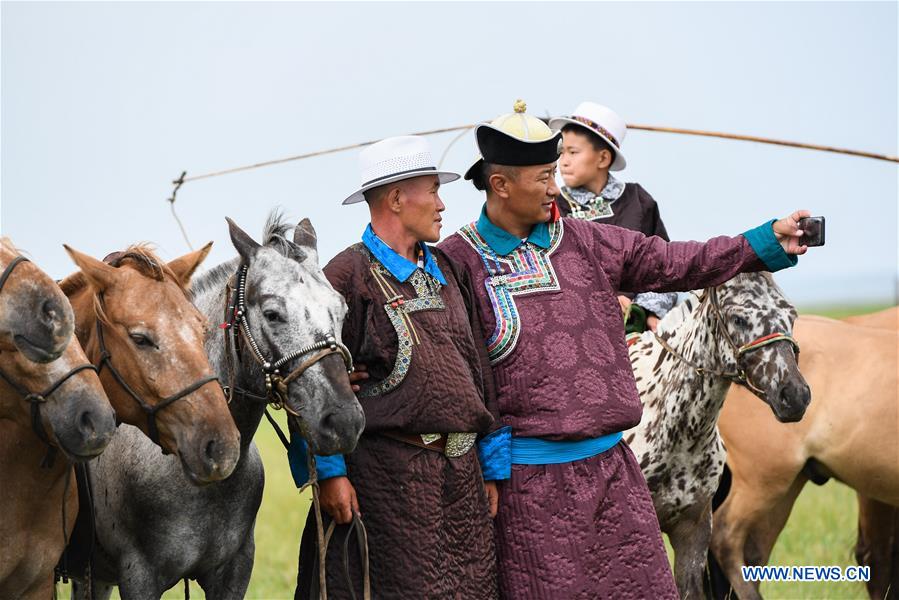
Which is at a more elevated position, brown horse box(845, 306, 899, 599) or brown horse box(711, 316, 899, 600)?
brown horse box(711, 316, 899, 600)

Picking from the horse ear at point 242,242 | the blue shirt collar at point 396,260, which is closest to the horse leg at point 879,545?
the blue shirt collar at point 396,260

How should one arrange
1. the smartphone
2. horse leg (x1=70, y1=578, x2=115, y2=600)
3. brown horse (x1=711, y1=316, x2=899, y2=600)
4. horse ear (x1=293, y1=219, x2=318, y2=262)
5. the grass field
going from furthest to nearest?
the grass field < brown horse (x1=711, y1=316, x2=899, y2=600) < horse leg (x1=70, y1=578, x2=115, y2=600) < the smartphone < horse ear (x1=293, y1=219, x2=318, y2=262)

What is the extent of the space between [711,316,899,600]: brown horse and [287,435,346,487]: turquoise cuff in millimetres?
3765

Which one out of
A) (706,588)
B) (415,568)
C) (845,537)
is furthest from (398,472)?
(845,537)

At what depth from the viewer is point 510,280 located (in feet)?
16.0

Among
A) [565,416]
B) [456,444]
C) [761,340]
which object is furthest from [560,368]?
[761,340]

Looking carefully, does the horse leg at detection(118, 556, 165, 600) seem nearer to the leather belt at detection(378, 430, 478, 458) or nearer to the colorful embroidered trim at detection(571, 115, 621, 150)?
the leather belt at detection(378, 430, 478, 458)

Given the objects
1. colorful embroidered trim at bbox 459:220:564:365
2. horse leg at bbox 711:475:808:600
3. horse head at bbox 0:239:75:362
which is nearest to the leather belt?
colorful embroidered trim at bbox 459:220:564:365

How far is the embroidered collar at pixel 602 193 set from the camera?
6926mm

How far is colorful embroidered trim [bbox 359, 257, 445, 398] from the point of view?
14.7ft

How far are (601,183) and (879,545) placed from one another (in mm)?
3109

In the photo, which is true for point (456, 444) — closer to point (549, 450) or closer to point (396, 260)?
point (549, 450)

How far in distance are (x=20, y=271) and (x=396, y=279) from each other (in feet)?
4.55

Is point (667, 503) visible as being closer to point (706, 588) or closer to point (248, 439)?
point (706, 588)
